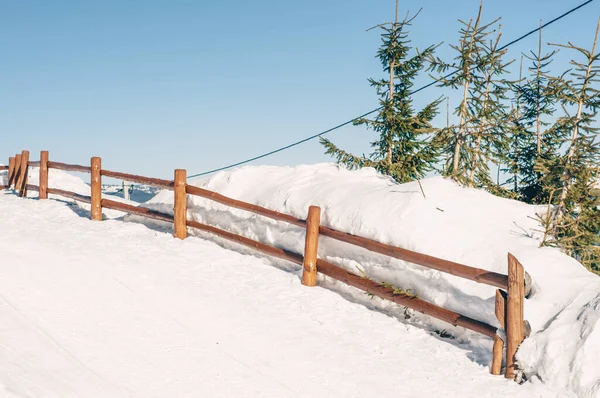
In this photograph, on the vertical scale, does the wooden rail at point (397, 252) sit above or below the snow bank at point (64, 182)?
above

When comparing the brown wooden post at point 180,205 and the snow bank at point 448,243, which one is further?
the brown wooden post at point 180,205

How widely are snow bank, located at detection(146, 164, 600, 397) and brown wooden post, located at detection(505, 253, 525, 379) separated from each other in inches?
4.3

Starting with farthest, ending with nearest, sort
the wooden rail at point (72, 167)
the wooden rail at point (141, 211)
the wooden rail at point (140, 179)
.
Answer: the wooden rail at point (72, 167) → the wooden rail at point (141, 211) → the wooden rail at point (140, 179)

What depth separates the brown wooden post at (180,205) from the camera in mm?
9695

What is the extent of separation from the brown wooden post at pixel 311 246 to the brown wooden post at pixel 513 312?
116 inches

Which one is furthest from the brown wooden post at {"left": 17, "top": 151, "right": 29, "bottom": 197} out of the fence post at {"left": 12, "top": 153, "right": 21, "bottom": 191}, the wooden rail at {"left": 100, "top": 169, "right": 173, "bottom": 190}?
the wooden rail at {"left": 100, "top": 169, "right": 173, "bottom": 190}

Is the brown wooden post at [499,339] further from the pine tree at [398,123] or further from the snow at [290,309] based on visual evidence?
the pine tree at [398,123]

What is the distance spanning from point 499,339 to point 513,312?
1.16ft

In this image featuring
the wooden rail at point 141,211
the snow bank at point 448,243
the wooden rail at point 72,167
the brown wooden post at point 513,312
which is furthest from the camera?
the wooden rail at point 72,167

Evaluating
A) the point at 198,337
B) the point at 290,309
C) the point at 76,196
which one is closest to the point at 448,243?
the point at 290,309

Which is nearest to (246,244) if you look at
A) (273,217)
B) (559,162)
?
(273,217)

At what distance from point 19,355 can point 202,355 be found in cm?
164

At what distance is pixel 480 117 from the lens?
9211mm

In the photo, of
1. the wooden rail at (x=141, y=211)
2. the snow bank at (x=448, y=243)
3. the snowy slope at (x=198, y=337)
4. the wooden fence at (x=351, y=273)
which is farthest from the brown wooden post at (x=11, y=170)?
the snow bank at (x=448, y=243)
